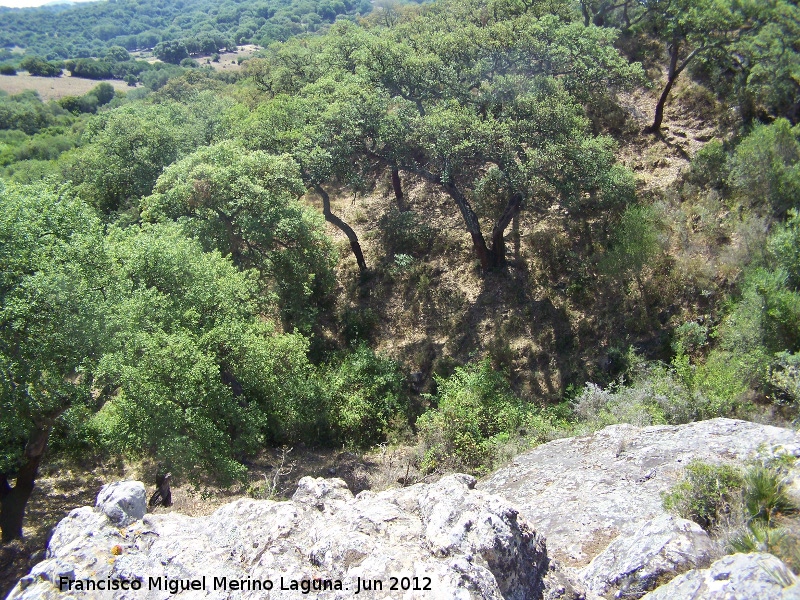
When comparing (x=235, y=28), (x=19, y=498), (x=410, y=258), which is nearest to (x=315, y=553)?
(x=19, y=498)

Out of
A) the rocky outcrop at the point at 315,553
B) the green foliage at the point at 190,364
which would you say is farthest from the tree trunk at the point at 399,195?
the rocky outcrop at the point at 315,553

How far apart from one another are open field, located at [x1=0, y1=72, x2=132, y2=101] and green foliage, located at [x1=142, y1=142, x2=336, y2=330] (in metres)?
87.8

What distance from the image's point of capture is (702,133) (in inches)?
883

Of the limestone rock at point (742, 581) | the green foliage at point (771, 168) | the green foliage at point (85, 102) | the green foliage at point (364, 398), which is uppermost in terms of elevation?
the green foliage at point (771, 168)

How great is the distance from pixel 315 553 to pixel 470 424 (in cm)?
817

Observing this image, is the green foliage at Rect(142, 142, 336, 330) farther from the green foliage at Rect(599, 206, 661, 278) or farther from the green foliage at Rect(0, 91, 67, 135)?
the green foliage at Rect(0, 91, 67, 135)

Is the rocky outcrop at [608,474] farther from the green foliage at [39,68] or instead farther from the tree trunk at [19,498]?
the green foliage at [39,68]

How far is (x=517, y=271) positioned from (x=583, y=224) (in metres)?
3.18

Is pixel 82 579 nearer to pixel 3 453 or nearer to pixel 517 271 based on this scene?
pixel 3 453

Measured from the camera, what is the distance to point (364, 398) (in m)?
16.9

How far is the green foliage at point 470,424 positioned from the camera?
13.0m

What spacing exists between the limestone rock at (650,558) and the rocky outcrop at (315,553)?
0.50 meters

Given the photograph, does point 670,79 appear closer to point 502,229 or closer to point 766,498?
point 502,229

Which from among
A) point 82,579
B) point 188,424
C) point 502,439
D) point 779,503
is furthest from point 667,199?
point 82,579
